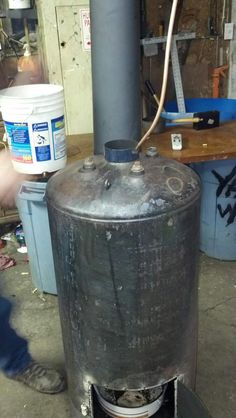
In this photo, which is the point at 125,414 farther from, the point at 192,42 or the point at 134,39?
the point at 192,42

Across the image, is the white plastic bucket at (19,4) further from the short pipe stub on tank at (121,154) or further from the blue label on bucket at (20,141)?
the short pipe stub on tank at (121,154)

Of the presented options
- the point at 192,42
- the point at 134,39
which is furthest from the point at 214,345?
the point at 192,42

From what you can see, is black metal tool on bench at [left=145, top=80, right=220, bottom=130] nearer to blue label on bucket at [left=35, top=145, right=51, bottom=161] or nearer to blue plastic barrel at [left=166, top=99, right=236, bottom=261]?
blue plastic barrel at [left=166, top=99, right=236, bottom=261]

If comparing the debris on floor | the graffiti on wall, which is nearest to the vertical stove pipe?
the graffiti on wall

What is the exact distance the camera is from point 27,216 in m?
2.09

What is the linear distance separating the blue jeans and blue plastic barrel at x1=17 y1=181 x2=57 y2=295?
16.3 inches

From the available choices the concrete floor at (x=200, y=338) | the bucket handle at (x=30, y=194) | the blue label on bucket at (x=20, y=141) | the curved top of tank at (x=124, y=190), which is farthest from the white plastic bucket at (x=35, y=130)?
the concrete floor at (x=200, y=338)

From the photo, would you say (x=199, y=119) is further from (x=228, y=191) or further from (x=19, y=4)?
(x=19, y=4)

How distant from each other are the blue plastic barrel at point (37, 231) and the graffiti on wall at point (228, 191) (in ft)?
3.05

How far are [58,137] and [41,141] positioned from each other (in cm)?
9

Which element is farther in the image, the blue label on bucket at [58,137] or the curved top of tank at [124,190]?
the blue label on bucket at [58,137]

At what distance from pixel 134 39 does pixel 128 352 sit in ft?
3.57

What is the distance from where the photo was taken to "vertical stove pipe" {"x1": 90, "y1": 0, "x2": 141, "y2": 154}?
1.50m

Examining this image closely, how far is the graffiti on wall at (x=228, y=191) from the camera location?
90.0 inches
